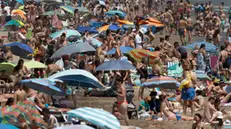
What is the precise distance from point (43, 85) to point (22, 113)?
7.00 ft

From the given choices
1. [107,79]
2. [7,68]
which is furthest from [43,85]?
[107,79]

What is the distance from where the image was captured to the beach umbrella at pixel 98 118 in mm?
11320

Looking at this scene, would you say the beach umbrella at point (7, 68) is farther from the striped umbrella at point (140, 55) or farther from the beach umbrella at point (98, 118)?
the beach umbrella at point (98, 118)

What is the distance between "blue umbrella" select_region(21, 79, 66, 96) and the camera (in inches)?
586

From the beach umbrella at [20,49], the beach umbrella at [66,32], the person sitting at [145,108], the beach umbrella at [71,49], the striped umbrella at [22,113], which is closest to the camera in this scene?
the striped umbrella at [22,113]

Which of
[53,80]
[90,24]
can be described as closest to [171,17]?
[90,24]

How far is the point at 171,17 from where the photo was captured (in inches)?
1336

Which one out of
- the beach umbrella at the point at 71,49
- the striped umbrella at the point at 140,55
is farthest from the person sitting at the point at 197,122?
the striped umbrella at the point at 140,55

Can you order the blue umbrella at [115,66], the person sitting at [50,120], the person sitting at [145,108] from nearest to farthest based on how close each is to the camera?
the person sitting at [50,120] < the person sitting at [145,108] < the blue umbrella at [115,66]

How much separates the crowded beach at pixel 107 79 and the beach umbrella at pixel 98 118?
0.05 ft

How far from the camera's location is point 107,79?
19.9 metres

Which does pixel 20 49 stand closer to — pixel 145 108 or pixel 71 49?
pixel 71 49

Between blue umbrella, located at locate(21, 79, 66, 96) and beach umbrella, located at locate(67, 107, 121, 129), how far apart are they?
11.0ft

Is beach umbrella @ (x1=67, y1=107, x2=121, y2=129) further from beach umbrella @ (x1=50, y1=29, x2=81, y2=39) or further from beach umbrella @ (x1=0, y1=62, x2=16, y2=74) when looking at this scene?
beach umbrella @ (x1=50, y1=29, x2=81, y2=39)
